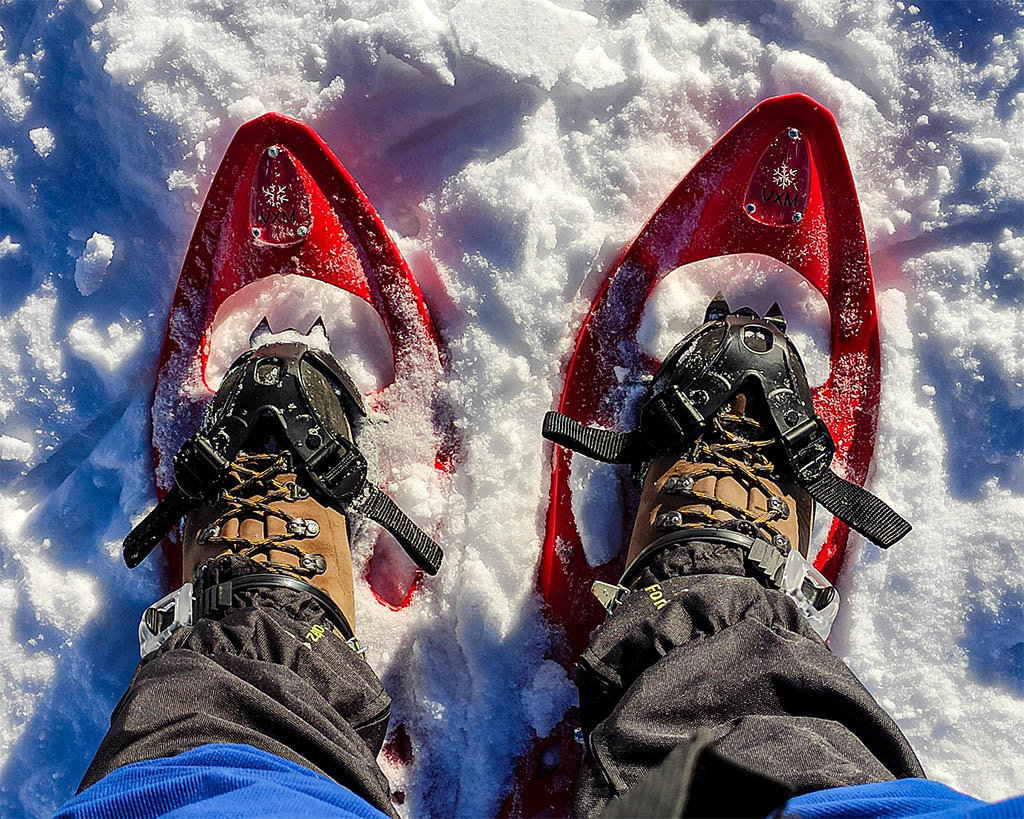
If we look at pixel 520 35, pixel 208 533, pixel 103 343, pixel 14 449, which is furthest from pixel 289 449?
pixel 520 35

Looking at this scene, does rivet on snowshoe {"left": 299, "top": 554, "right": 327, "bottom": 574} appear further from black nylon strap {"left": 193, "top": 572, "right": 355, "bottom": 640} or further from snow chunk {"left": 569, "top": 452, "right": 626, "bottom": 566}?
snow chunk {"left": 569, "top": 452, "right": 626, "bottom": 566}

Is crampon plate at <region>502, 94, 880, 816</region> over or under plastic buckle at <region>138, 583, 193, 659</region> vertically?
over

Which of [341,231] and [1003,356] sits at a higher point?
[341,231]

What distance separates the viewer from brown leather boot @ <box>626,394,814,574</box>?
4.31 feet

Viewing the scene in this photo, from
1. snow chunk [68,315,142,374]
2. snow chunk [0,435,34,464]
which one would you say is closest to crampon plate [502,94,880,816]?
snow chunk [68,315,142,374]

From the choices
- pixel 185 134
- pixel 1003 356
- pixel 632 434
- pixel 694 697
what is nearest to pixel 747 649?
pixel 694 697

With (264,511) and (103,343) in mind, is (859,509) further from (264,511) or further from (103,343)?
(103,343)

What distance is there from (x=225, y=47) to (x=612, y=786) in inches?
52.0

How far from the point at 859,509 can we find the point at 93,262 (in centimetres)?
135

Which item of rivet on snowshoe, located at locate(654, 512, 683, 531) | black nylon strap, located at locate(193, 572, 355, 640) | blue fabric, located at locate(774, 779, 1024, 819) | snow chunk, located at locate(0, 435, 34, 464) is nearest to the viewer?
blue fabric, located at locate(774, 779, 1024, 819)

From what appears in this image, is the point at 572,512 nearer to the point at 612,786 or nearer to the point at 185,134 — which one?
the point at 612,786

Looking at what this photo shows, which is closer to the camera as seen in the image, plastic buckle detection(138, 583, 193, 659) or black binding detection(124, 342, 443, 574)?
plastic buckle detection(138, 583, 193, 659)

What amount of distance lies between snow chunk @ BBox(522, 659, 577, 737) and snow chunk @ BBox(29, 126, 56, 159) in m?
1.26

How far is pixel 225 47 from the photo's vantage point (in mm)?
1463
